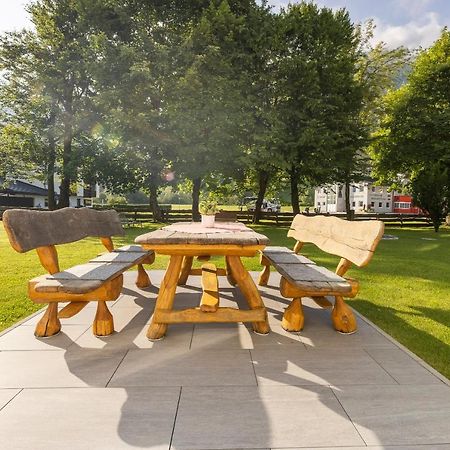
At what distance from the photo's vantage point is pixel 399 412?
2.45 metres

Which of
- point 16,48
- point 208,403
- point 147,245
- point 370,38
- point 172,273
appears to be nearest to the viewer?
point 208,403

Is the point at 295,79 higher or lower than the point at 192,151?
higher

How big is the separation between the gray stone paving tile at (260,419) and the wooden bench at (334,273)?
116 cm

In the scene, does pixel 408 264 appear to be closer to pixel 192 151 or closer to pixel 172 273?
pixel 172 273

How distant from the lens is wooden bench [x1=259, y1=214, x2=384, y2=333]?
3.61m

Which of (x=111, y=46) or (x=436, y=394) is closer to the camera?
(x=436, y=394)

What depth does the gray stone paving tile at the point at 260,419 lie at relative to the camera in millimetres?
2117

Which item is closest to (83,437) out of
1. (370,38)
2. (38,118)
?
(38,118)

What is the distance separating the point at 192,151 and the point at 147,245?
16.9 meters

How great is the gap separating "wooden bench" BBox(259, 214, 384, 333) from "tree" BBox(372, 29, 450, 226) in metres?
21.6

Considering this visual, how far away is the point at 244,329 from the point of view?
413 cm

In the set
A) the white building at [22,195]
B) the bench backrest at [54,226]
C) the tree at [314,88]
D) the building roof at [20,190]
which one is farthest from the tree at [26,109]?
the bench backrest at [54,226]

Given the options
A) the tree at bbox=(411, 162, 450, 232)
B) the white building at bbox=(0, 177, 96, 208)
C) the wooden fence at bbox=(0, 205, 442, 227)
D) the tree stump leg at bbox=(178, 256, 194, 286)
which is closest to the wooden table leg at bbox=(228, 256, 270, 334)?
the tree stump leg at bbox=(178, 256, 194, 286)

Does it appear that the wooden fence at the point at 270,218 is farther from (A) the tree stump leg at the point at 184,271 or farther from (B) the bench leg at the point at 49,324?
(B) the bench leg at the point at 49,324
